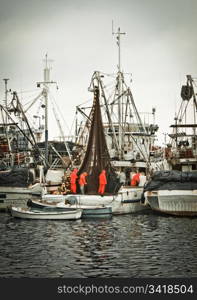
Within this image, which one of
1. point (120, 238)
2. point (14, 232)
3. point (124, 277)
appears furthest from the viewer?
point (14, 232)

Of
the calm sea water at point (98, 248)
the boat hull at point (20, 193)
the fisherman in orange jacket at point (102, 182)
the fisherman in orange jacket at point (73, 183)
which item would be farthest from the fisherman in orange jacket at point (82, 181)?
the boat hull at point (20, 193)

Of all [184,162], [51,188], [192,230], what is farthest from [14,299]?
[184,162]

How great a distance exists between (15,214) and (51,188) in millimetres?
5704

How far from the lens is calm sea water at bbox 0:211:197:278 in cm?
1313

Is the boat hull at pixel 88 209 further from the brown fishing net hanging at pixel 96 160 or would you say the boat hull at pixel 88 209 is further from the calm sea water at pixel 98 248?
the brown fishing net hanging at pixel 96 160

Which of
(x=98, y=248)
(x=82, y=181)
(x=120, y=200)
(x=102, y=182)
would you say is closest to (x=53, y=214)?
(x=82, y=181)

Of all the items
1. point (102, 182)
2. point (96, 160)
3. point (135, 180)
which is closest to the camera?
point (102, 182)

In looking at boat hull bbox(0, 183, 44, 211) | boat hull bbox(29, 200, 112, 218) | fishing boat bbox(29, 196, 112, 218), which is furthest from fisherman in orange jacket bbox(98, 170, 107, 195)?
boat hull bbox(0, 183, 44, 211)

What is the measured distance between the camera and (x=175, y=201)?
83.9 ft

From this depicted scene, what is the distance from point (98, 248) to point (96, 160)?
11552mm

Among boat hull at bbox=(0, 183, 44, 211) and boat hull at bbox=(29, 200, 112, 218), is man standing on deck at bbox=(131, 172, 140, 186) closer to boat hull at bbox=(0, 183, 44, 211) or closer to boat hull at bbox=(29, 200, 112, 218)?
boat hull at bbox=(29, 200, 112, 218)

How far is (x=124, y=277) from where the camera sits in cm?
1255

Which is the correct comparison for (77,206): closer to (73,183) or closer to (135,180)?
(73,183)

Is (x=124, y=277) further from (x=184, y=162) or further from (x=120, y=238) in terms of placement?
(x=184, y=162)
